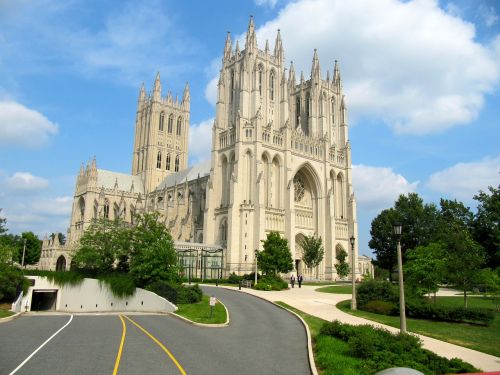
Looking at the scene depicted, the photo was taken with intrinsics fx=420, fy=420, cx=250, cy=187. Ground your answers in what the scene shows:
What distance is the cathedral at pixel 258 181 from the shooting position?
58.2 m

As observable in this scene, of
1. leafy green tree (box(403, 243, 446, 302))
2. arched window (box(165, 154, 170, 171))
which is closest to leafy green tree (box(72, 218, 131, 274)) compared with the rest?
leafy green tree (box(403, 243, 446, 302))

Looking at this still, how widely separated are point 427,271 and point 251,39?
50.0m

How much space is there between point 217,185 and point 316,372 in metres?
52.9

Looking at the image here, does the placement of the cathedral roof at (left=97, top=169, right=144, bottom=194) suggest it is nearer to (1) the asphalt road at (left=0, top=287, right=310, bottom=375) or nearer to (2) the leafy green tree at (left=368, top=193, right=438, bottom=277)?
(2) the leafy green tree at (left=368, top=193, right=438, bottom=277)

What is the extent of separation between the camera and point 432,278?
2670cm

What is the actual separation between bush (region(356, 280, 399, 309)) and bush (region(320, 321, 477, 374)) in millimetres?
12335

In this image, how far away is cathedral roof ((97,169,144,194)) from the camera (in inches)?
3671

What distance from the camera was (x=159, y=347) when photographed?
14.6m

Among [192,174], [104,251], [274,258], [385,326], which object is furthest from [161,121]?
[385,326]

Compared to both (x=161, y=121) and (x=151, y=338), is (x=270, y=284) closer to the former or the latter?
(x=151, y=338)

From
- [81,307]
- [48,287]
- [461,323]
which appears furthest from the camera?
[48,287]

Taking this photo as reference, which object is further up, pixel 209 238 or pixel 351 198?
pixel 351 198

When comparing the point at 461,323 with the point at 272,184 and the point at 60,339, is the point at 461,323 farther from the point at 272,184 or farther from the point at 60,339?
the point at 272,184

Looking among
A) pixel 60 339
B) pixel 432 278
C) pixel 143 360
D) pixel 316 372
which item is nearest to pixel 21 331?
pixel 60 339
